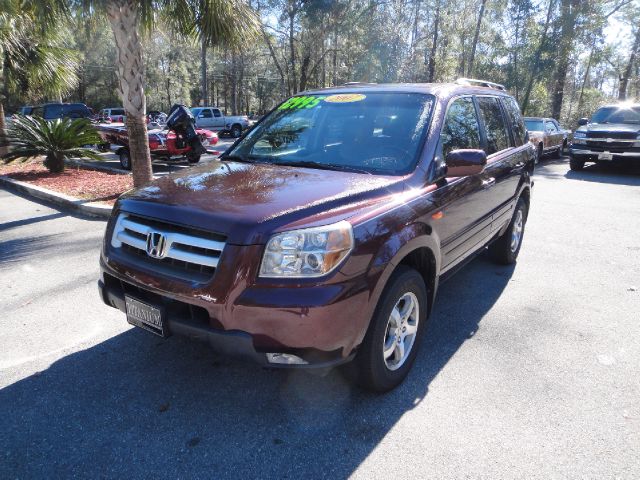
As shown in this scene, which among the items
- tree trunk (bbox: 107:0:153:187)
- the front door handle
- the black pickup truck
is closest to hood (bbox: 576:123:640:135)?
the black pickup truck

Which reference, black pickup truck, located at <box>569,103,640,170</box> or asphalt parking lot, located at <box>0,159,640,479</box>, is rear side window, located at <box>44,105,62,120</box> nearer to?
asphalt parking lot, located at <box>0,159,640,479</box>

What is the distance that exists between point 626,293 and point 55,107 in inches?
988

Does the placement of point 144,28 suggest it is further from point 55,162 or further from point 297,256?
point 297,256

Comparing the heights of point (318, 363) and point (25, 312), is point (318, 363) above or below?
above

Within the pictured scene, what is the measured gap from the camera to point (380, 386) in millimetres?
2801

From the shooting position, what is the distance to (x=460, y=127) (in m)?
3.70

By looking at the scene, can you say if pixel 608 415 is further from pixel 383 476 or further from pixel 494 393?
pixel 383 476

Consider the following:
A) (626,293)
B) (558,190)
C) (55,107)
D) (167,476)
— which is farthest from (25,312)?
(55,107)

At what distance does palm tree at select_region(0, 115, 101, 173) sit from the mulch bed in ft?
1.29

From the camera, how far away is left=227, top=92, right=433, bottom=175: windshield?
3217 millimetres

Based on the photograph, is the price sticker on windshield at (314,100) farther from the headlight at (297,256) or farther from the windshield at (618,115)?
the windshield at (618,115)

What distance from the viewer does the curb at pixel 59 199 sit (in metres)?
7.14

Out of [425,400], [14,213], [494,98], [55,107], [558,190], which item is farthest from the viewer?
[55,107]

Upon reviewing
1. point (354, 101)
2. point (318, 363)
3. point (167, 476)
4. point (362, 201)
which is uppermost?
point (354, 101)
